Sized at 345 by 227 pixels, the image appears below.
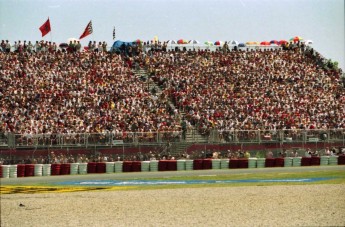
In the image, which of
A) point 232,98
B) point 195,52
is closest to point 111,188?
point 232,98

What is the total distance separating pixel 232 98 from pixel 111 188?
70.4 feet

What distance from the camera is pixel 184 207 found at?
19.5 metres

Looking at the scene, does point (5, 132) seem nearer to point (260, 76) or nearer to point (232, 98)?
point (232, 98)

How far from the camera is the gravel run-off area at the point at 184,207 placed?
55.1 feet

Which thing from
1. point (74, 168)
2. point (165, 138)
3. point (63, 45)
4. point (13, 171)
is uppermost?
point (63, 45)

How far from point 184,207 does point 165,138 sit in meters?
17.7

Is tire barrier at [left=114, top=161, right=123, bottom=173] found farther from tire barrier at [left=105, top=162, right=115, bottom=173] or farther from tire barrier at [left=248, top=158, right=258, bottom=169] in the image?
tire barrier at [left=248, top=158, right=258, bottom=169]

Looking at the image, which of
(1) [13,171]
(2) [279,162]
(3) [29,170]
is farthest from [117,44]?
(1) [13,171]

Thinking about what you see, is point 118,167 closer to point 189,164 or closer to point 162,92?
point 189,164

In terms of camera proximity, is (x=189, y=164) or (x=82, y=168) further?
(x=189, y=164)

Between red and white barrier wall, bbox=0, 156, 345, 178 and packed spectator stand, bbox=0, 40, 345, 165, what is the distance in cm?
153

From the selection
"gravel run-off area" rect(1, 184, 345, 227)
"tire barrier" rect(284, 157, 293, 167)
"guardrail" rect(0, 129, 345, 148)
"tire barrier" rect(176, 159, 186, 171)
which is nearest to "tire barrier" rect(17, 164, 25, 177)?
"guardrail" rect(0, 129, 345, 148)

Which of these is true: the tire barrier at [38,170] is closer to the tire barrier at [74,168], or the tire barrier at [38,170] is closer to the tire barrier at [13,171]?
the tire barrier at [13,171]

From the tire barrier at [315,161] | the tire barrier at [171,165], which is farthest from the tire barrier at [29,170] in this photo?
the tire barrier at [315,161]
